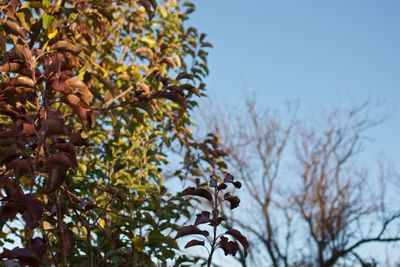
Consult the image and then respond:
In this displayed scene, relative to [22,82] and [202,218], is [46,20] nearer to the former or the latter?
[22,82]

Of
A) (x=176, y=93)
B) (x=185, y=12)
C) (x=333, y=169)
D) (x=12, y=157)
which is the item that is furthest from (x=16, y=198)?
(x=333, y=169)

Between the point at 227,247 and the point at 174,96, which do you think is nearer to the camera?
the point at 227,247

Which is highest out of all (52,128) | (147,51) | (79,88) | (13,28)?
(147,51)

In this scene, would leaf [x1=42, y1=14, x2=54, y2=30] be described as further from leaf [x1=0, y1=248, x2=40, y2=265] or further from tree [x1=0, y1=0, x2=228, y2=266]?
leaf [x1=0, y1=248, x2=40, y2=265]

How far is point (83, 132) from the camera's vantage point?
3.17 m

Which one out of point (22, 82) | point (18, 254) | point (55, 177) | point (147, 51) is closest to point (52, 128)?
point (55, 177)

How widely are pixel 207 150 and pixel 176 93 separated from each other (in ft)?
5.84

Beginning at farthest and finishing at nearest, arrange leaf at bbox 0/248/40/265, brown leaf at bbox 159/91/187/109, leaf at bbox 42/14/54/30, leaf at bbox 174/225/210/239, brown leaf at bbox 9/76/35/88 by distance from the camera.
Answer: leaf at bbox 42/14/54/30 → brown leaf at bbox 159/91/187/109 → brown leaf at bbox 9/76/35/88 → leaf at bbox 174/225/210/239 → leaf at bbox 0/248/40/265

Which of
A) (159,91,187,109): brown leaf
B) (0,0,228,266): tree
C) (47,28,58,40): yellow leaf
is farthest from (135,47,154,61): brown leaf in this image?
(159,91,187,109): brown leaf

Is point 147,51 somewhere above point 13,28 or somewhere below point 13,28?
above

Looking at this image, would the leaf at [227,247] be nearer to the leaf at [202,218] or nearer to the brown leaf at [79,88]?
the leaf at [202,218]

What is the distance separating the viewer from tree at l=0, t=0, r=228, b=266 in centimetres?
148

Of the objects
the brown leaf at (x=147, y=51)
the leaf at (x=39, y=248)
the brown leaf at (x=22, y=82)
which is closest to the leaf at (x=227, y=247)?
the leaf at (x=39, y=248)

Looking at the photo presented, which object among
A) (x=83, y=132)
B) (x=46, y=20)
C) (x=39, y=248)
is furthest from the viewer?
(x=83, y=132)
